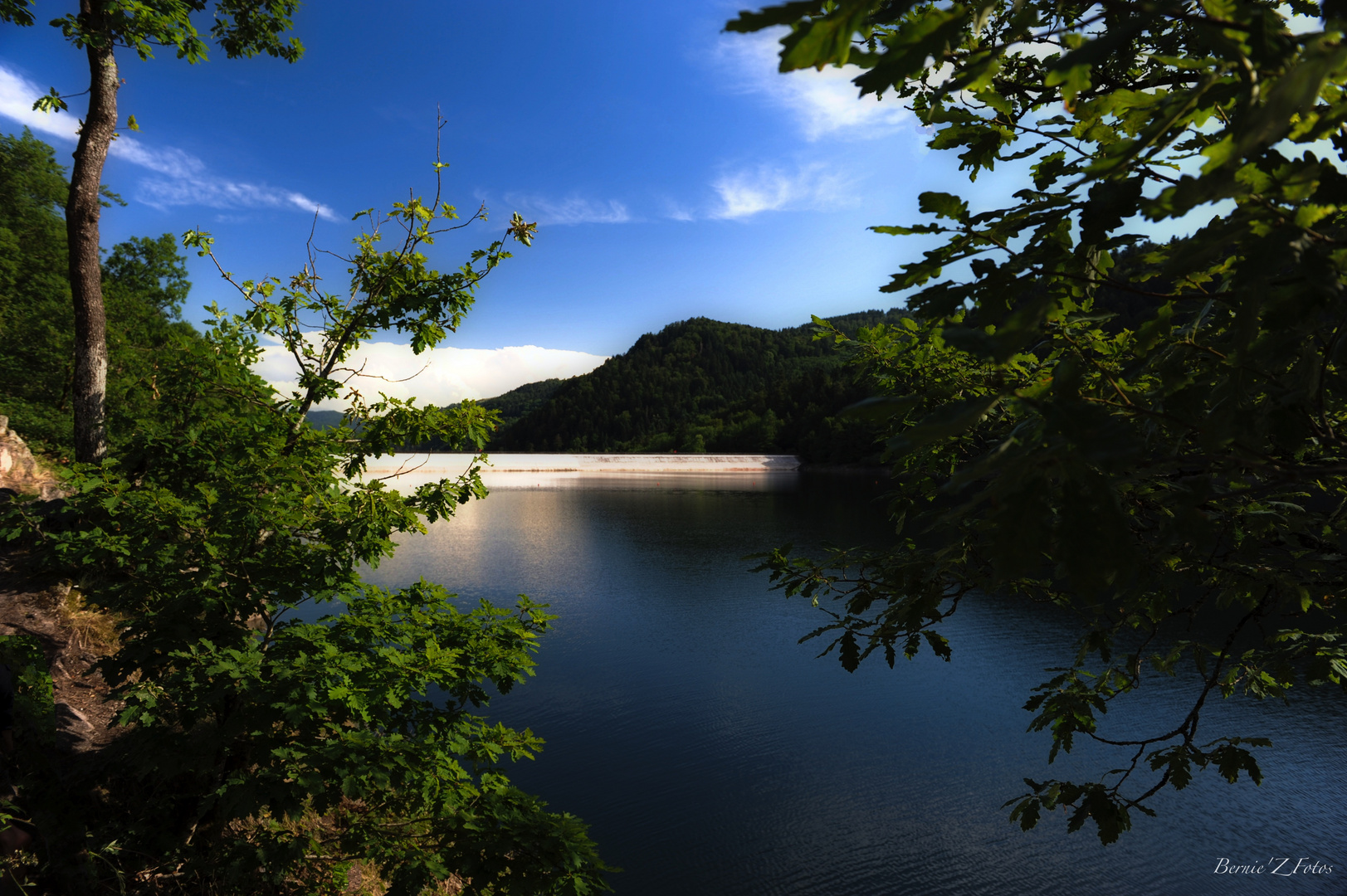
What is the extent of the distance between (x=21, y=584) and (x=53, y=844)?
497cm

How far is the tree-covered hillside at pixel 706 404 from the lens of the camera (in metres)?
105

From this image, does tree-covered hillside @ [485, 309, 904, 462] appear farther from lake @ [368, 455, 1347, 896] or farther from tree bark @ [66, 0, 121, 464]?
tree bark @ [66, 0, 121, 464]

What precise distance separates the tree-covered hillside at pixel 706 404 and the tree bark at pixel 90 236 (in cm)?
8164

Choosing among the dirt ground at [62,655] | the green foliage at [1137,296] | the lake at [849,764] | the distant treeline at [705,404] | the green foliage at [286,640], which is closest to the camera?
the green foliage at [1137,296]

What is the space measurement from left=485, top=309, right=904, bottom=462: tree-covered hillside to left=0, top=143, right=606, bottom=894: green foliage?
81378mm

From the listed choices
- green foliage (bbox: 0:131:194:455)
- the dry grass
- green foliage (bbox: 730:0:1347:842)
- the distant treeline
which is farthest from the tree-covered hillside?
green foliage (bbox: 730:0:1347:842)

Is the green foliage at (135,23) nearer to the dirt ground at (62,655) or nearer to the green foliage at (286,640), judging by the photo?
the green foliage at (286,640)

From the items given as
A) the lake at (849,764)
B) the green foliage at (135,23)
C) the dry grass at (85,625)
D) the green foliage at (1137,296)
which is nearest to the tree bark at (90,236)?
the green foliage at (135,23)

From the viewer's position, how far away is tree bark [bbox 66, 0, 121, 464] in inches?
259

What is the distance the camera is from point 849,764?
494 inches

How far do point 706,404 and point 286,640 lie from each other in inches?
6324

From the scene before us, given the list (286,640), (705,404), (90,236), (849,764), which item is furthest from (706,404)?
(286,640)

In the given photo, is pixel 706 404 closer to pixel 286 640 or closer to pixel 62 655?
pixel 62 655

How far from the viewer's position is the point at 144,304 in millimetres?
26891
